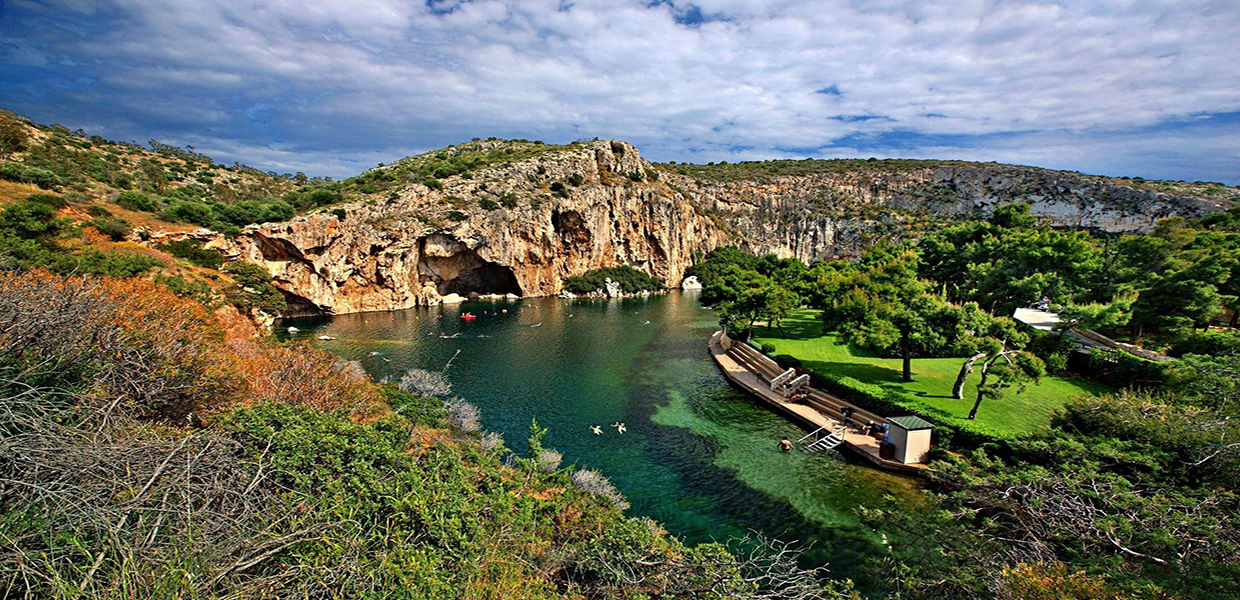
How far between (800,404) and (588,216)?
183 feet

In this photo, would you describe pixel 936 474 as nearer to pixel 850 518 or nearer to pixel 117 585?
pixel 850 518

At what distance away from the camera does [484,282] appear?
67.5 metres

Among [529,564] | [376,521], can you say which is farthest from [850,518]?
[376,521]

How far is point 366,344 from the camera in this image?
34.7 m

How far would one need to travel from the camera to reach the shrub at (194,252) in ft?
118

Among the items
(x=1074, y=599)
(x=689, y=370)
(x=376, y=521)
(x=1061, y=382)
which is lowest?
(x=689, y=370)

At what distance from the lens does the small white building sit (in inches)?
617

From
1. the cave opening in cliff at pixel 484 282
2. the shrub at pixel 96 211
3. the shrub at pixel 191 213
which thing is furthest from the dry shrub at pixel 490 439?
the cave opening in cliff at pixel 484 282

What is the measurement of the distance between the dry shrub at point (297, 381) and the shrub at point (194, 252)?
28085mm

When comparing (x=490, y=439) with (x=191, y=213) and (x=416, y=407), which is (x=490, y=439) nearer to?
(x=416, y=407)

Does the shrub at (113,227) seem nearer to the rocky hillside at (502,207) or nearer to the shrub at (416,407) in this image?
the rocky hillside at (502,207)

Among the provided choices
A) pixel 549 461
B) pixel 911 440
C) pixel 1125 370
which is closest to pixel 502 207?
pixel 549 461

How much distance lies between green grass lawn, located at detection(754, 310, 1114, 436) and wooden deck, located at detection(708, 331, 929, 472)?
4.84 ft

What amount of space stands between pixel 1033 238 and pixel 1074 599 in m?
27.8
